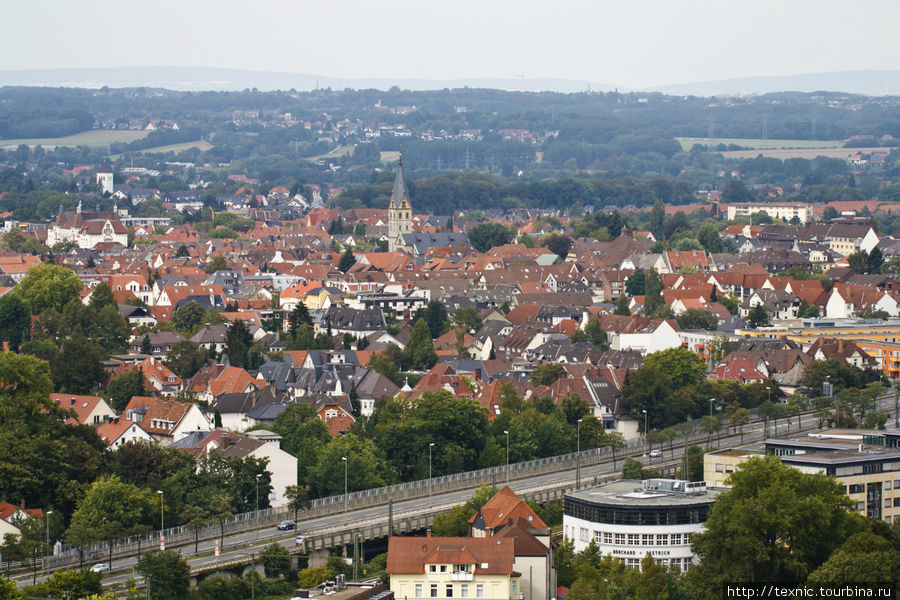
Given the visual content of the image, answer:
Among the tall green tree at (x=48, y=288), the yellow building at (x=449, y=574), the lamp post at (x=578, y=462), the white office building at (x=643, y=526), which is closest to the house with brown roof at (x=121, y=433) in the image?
the lamp post at (x=578, y=462)

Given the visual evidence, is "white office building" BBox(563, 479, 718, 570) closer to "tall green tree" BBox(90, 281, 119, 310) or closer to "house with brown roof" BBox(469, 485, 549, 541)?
"house with brown roof" BBox(469, 485, 549, 541)

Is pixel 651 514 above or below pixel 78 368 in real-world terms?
above

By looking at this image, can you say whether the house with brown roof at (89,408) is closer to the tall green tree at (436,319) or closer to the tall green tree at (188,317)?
the tall green tree at (188,317)

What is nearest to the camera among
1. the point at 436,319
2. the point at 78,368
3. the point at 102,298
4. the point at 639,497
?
the point at 639,497

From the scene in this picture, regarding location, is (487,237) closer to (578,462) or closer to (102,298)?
(102,298)

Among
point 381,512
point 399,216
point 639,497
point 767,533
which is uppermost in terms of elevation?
point 767,533

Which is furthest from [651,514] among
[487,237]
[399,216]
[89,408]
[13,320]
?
[399,216]

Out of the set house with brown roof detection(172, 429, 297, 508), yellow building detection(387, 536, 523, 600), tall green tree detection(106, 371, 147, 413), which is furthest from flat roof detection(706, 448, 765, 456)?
tall green tree detection(106, 371, 147, 413)
